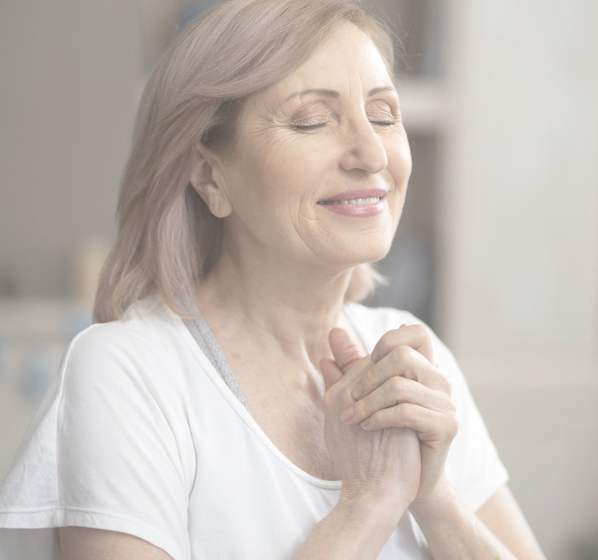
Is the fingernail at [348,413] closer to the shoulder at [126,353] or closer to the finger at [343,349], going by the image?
the finger at [343,349]

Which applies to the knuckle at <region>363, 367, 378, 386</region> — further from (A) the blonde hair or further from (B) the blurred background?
(B) the blurred background

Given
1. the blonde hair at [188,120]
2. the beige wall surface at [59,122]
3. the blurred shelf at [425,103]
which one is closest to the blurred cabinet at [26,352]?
the beige wall surface at [59,122]

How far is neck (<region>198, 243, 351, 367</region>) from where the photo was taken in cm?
114

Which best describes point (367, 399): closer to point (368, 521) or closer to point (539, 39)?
point (368, 521)

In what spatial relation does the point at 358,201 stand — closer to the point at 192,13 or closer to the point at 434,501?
the point at 434,501

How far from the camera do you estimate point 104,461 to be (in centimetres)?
90

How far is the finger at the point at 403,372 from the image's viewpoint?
990 mm

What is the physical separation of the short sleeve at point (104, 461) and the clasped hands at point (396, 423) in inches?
10.2

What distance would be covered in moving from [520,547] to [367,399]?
1.50 ft

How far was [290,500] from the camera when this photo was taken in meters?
1.00

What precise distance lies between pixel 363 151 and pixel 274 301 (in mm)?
309

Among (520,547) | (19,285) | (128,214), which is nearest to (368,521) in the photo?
(520,547)

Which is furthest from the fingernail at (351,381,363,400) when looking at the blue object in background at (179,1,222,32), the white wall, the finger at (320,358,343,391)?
the blue object in background at (179,1,222,32)

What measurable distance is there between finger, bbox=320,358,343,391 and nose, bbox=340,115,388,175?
341 millimetres
